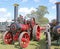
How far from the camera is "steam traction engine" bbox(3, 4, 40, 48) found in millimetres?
7409

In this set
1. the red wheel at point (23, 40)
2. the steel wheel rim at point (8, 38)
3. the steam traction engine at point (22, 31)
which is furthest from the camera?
the steel wheel rim at point (8, 38)

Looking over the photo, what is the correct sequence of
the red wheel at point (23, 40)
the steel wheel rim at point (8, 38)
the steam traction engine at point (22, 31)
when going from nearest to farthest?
1. the red wheel at point (23, 40)
2. the steam traction engine at point (22, 31)
3. the steel wheel rim at point (8, 38)

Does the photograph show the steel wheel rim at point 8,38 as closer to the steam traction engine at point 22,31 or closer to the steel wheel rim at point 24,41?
the steam traction engine at point 22,31

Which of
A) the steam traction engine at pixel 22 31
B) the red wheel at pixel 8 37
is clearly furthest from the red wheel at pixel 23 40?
the red wheel at pixel 8 37

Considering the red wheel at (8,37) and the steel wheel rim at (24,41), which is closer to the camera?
the steel wheel rim at (24,41)

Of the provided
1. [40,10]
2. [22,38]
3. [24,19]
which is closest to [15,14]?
[24,19]

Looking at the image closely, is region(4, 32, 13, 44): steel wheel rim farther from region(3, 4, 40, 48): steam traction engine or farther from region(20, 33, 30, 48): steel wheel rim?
region(20, 33, 30, 48): steel wheel rim

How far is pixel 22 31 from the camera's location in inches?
316

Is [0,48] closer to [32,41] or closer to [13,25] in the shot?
[13,25]

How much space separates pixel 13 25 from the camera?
25.8 ft

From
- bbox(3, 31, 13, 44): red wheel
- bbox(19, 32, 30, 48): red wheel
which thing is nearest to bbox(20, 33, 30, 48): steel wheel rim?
bbox(19, 32, 30, 48): red wheel

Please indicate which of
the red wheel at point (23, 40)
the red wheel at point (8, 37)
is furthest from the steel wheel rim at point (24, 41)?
the red wheel at point (8, 37)

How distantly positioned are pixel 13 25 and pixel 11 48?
135cm

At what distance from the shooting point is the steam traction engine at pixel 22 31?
7.41 metres
